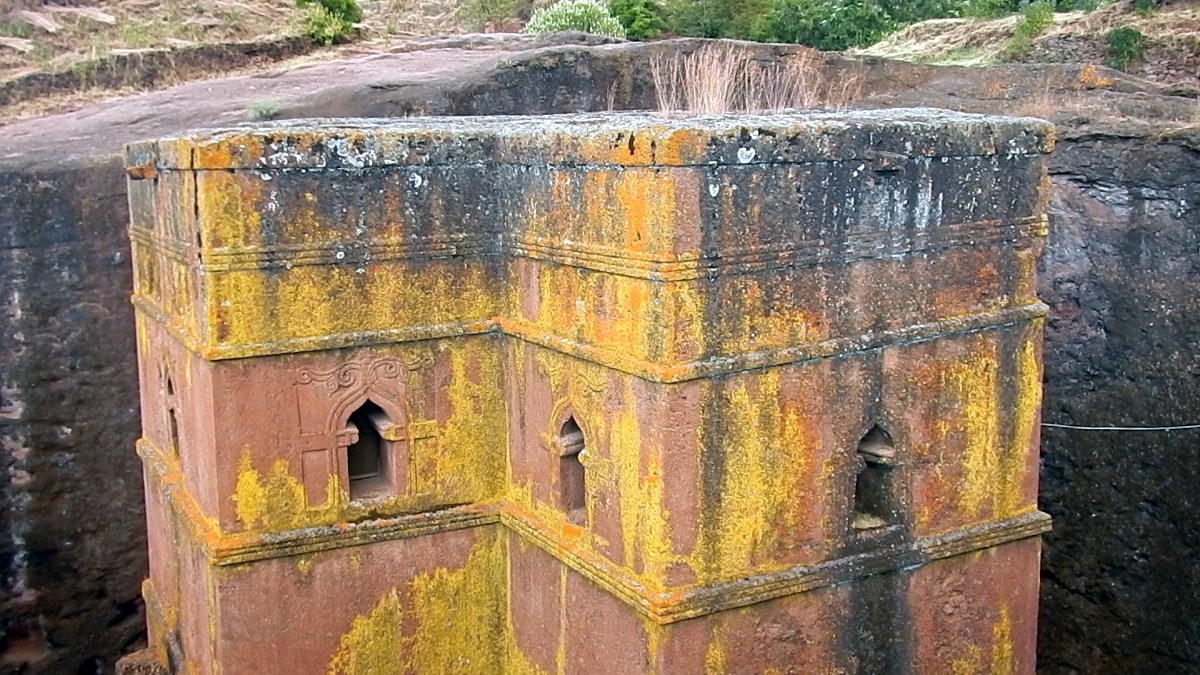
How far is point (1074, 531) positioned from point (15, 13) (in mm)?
12091

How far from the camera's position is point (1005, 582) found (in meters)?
6.14

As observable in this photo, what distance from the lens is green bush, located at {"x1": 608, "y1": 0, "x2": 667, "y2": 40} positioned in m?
16.6

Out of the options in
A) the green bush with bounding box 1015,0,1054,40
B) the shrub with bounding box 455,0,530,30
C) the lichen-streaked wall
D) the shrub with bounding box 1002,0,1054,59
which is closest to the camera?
the lichen-streaked wall

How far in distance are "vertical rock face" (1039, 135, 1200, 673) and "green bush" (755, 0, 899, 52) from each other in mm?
9386

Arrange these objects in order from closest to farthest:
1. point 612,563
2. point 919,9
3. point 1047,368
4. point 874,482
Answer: point 612,563
point 874,482
point 1047,368
point 919,9

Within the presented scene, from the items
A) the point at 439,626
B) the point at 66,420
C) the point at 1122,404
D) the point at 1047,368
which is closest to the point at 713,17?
the point at 1047,368

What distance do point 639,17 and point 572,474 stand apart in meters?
12.1

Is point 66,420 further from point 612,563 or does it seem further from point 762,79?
point 762,79

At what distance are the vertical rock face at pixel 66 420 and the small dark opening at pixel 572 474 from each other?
4653 millimetres

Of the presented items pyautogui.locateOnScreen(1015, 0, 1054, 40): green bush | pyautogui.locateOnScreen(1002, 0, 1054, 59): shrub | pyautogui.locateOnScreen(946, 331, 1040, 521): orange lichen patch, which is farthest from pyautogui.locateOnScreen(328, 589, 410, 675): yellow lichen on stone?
pyautogui.locateOnScreen(1015, 0, 1054, 40): green bush

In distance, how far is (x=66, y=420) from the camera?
8.91 metres

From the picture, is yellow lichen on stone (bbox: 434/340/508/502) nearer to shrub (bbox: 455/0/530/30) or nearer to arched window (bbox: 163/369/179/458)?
arched window (bbox: 163/369/179/458)

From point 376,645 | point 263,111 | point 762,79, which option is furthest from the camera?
point 762,79

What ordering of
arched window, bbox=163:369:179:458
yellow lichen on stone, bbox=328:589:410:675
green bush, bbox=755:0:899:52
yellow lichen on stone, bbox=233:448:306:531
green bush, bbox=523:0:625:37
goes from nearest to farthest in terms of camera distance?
yellow lichen on stone, bbox=233:448:306:531, yellow lichen on stone, bbox=328:589:410:675, arched window, bbox=163:369:179:458, green bush, bbox=523:0:625:37, green bush, bbox=755:0:899:52
